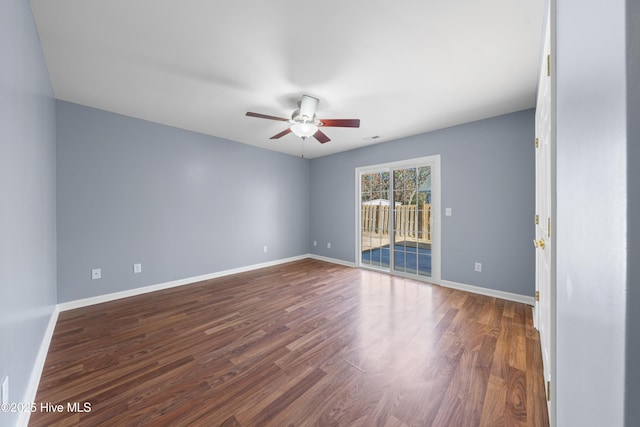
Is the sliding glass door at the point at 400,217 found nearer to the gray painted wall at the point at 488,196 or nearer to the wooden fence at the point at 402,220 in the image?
the wooden fence at the point at 402,220

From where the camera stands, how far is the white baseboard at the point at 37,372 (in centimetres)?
133

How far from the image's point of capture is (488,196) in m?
3.28

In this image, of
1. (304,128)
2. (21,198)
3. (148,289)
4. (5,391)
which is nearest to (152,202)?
(148,289)

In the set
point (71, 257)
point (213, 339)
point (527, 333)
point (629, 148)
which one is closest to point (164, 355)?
point (213, 339)

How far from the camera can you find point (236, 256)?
4469 mm

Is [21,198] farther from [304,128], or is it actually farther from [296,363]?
[304,128]

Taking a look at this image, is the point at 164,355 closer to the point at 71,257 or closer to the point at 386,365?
the point at 386,365

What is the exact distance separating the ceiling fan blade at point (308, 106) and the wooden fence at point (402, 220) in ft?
7.70

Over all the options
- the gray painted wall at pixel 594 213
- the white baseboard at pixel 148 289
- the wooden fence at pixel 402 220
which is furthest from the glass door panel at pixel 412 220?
the gray painted wall at pixel 594 213

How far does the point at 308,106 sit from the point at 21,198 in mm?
2364

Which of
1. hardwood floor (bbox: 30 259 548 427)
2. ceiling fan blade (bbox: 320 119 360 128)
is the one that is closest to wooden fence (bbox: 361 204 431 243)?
hardwood floor (bbox: 30 259 548 427)

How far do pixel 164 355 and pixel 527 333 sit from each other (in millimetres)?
3227

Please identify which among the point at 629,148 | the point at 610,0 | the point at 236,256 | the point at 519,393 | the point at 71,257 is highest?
the point at 610,0

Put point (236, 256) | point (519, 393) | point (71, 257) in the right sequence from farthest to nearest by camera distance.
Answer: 1. point (236, 256)
2. point (71, 257)
3. point (519, 393)
